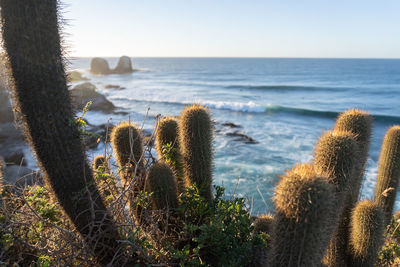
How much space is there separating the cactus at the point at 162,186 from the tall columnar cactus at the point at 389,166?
370cm

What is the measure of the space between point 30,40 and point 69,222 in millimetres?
1833

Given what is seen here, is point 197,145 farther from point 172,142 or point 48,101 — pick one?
point 48,101

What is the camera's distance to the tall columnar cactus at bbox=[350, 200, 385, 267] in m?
3.52

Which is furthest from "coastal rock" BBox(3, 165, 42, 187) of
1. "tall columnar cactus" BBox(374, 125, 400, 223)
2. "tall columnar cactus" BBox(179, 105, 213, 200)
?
"tall columnar cactus" BBox(374, 125, 400, 223)

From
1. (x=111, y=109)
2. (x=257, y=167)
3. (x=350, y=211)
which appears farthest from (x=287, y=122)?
(x=350, y=211)

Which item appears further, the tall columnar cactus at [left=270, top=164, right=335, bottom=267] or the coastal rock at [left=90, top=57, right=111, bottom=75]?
the coastal rock at [left=90, top=57, right=111, bottom=75]

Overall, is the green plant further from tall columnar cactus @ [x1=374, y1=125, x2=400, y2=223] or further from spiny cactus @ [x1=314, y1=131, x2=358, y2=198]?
tall columnar cactus @ [x1=374, y1=125, x2=400, y2=223]

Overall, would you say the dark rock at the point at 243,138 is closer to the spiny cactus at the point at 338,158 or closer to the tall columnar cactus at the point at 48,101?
the spiny cactus at the point at 338,158

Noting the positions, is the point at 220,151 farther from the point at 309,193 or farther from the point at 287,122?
the point at 309,193

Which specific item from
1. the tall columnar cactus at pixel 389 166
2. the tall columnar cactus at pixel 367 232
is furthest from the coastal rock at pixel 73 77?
the tall columnar cactus at pixel 389 166

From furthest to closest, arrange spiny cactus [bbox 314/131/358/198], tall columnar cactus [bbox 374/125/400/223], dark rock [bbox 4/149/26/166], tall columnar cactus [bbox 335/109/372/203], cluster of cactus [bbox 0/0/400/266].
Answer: dark rock [bbox 4/149/26/166] < tall columnar cactus [bbox 374/125/400/223] < tall columnar cactus [bbox 335/109/372/203] < spiny cactus [bbox 314/131/358/198] < cluster of cactus [bbox 0/0/400/266]

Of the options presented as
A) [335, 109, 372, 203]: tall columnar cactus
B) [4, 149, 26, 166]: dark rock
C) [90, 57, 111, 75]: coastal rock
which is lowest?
[4, 149, 26, 166]: dark rock

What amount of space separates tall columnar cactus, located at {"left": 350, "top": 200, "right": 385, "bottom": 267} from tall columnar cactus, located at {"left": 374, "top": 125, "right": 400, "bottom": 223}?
150 centimetres

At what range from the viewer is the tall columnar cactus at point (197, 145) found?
3.87 metres
